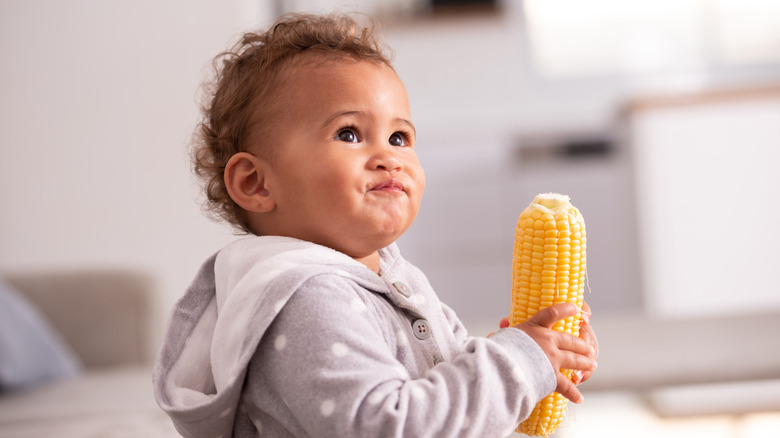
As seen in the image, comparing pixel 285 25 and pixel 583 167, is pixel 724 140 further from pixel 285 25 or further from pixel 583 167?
pixel 285 25

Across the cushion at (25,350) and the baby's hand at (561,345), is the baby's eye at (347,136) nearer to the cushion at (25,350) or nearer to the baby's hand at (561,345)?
the baby's hand at (561,345)

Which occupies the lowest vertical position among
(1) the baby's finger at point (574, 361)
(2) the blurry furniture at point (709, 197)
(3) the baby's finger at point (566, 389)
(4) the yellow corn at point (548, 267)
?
(3) the baby's finger at point (566, 389)

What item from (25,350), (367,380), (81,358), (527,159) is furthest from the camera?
(527,159)

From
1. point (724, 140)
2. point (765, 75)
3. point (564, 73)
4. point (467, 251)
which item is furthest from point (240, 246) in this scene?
point (765, 75)

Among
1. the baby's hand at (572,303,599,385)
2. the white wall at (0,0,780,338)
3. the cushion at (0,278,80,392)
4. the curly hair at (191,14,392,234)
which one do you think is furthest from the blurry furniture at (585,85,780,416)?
the curly hair at (191,14,392,234)

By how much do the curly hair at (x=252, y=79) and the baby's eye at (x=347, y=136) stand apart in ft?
0.24

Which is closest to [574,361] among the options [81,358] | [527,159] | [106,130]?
[81,358]

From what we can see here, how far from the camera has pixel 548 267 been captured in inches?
27.9

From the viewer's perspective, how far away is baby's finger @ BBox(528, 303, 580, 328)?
2.25 ft

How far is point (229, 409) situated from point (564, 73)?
3757mm

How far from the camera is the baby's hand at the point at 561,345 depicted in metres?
0.66

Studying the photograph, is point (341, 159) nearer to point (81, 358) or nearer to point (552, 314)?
point (552, 314)

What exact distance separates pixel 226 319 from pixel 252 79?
0.77 feet

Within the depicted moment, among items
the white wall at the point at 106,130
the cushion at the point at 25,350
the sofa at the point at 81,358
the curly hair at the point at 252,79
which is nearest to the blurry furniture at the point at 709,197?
the white wall at the point at 106,130
